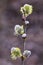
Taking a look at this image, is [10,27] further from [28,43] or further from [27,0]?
[27,0]

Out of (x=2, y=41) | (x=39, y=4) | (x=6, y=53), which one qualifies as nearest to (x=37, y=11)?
A: (x=39, y=4)

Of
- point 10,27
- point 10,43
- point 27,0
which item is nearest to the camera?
point 10,43

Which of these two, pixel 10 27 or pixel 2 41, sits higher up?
pixel 10 27

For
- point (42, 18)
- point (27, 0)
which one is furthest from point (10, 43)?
point (27, 0)

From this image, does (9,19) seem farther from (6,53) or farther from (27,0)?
(6,53)

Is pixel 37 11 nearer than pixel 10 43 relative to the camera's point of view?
No

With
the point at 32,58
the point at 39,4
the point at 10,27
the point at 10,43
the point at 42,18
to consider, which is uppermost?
the point at 39,4

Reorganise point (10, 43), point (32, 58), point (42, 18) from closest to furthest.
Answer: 1. point (32, 58)
2. point (10, 43)
3. point (42, 18)
